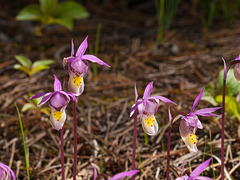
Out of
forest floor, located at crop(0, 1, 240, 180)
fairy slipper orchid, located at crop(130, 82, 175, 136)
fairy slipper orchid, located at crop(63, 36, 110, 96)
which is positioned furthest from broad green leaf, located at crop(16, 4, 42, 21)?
fairy slipper orchid, located at crop(130, 82, 175, 136)

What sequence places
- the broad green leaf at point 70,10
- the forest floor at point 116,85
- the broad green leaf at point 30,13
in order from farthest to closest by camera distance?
the broad green leaf at point 70,10 → the broad green leaf at point 30,13 → the forest floor at point 116,85

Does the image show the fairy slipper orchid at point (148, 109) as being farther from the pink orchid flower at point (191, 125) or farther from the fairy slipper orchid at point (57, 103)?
the fairy slipper orchid at point (57, 103)

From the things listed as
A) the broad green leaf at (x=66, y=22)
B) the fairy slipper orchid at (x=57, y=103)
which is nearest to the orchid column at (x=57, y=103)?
the fairy slipper orchid at (x=57, y=103)

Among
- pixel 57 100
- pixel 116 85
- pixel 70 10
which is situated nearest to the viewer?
pixel 57 100

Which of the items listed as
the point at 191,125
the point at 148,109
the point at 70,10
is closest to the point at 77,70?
the point at 148,109

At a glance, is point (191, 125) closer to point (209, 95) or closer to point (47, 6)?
point (209, 95)
